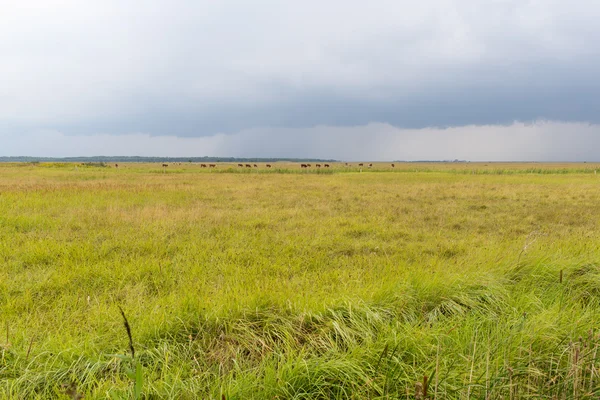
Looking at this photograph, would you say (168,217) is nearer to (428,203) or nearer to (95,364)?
(95,364)

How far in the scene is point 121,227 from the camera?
9.44 metres

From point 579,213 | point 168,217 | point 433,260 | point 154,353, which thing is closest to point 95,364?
point 154,353

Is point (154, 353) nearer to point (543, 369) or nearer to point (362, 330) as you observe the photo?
point (362, 330)

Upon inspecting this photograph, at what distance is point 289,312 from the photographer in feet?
12.8

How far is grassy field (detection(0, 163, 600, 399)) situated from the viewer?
97.1 inches

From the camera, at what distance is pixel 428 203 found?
15.7 meters

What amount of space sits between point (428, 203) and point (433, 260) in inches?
386

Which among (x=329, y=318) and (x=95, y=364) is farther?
(x=329, y=318)

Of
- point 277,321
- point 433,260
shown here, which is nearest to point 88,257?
point 277,321

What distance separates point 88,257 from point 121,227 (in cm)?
298

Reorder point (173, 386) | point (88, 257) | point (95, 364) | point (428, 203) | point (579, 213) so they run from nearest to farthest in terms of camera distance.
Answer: point (173, 386)
point (95, 364)
point (88, 257)
point (579, 213)
point (428, 203)

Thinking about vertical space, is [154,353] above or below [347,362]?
below

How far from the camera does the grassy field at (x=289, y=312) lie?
2467 millimetres

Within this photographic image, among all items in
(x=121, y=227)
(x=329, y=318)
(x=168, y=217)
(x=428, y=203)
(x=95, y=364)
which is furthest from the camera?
(x=428, y=203)
